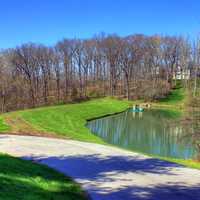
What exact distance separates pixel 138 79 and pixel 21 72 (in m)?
24.5

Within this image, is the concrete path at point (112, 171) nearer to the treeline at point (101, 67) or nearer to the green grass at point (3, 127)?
the green grass at point (3, 127)

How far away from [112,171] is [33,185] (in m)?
3.75

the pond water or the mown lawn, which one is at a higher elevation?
the mown lawn

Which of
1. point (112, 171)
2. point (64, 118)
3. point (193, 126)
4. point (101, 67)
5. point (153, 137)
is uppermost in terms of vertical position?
point (101, 67)

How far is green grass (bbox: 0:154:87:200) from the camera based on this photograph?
5293mm

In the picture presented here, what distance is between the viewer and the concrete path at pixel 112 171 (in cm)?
729

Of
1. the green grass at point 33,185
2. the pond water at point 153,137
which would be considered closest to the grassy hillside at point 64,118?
the pond water at point 153,137

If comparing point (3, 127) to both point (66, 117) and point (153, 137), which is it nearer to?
point (153, 137)

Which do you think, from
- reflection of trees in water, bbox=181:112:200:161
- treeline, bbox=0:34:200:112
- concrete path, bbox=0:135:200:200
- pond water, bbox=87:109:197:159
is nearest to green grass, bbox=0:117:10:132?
concrete path, bbox=0:135:200:200

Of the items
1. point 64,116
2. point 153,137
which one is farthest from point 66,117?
point 153,137

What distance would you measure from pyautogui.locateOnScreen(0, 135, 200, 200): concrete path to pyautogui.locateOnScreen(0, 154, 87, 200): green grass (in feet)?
1.70

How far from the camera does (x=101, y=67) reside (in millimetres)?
64125

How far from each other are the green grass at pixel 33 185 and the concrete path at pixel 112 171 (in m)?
0.52

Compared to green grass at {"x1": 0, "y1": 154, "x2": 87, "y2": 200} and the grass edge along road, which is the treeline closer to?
the grass edge along road
